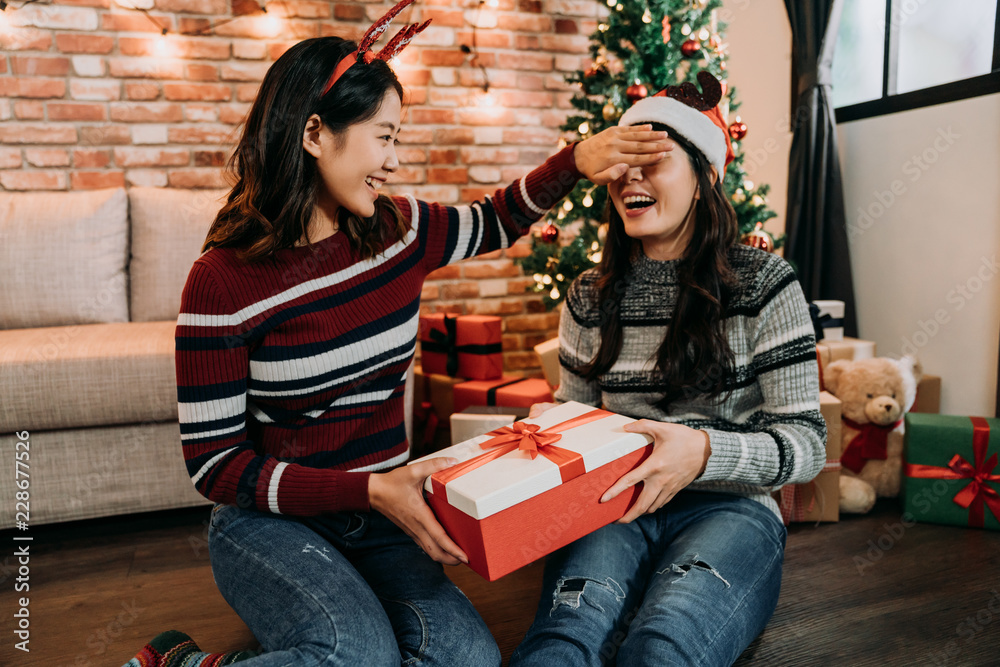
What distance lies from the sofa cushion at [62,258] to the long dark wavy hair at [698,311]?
1.93 metres

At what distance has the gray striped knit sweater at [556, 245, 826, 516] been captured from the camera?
1.04 metres

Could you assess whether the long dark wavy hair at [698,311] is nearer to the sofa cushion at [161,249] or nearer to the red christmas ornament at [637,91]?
the red christmas ornament at [637,91]

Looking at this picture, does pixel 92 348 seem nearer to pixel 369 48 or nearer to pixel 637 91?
pixel 369 48

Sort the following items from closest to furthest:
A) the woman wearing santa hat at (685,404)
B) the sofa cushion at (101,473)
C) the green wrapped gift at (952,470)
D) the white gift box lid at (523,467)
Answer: the white gift box lid at (523,467) → the woman wearing santa hat at (685,404) → the green wrapped gift at (952,470) → the sofa cushion at (101,473)

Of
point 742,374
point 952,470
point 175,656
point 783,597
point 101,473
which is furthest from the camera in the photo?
point 101,473

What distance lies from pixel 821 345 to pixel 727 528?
1.40m

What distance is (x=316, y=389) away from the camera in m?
1.06

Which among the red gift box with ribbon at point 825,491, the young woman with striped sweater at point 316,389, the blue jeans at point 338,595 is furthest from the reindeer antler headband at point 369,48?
the red gift box with ribbon at point 825,491

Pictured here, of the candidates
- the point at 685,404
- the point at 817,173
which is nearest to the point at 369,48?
the point at 685,404

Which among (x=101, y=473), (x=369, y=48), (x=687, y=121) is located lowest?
Answer: (x=101, y=473)

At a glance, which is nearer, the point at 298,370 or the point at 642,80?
the point at 298,370

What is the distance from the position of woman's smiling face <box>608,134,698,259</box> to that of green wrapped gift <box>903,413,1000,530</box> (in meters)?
1.13

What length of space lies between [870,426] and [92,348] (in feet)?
7.46

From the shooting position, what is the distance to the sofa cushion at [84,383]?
176 centimetres
